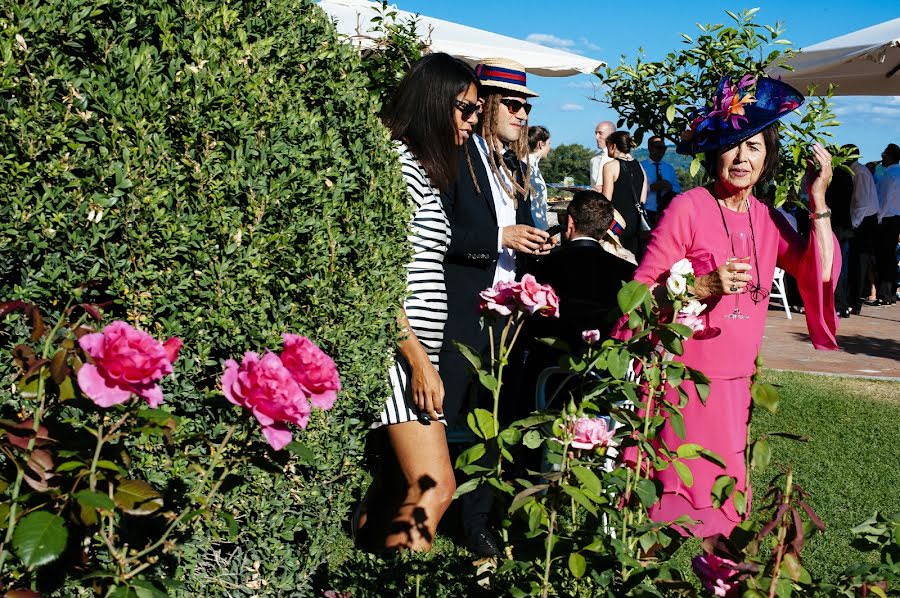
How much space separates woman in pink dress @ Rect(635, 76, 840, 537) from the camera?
361cm

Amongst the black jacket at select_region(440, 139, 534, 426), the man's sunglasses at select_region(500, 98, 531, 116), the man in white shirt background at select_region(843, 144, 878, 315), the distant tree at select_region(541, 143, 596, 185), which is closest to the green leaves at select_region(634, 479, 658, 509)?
the black jacket at select_region(440, 139, 534, 426)

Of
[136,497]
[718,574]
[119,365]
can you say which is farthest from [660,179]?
[119,365]

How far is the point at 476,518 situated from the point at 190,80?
2931 millimetres

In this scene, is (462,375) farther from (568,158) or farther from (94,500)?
(568,158)

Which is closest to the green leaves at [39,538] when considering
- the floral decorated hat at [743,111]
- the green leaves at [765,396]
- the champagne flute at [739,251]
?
the green leaves at [765,396]

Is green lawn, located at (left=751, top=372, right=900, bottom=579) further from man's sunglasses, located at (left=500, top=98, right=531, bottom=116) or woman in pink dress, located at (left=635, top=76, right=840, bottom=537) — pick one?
man's sunglasses, located at (left=500, top=98, right=531, bottom=116)

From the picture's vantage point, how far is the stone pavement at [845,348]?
32.0ft

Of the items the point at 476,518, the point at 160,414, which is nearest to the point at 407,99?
the point at 476,518

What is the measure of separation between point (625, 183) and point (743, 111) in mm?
5888

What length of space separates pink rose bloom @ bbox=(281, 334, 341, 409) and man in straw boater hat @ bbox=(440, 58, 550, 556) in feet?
7.14

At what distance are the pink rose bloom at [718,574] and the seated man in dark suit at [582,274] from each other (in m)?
2.24

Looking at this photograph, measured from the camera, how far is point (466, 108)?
12.0 ft

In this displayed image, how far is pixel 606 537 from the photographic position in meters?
2.20

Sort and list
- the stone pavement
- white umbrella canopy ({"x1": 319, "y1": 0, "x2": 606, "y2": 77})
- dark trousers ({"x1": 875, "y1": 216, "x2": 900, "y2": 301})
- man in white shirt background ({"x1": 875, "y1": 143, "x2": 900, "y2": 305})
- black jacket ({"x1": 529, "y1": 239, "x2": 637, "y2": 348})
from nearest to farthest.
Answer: black jacket ({"x1": 529, "y1": 239, "x2": 637, "y2": 348})
the stone pavement
white umbrella canopy ({"x1": 319, "y1": 0, "x2": 606, "y2": 77})
man in white shirt background ({"x1": 875, "y1": 143, "x2": 900, "y2": 305})
dark trousers ({"x1": 875, "y1": 216, "x2": 900, "y2": 301})
